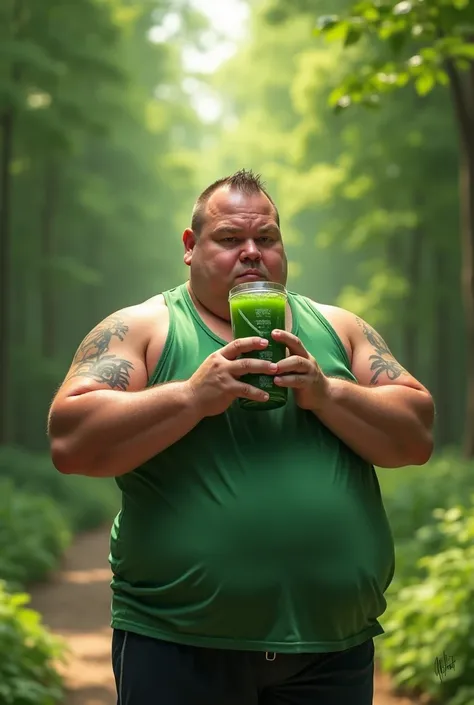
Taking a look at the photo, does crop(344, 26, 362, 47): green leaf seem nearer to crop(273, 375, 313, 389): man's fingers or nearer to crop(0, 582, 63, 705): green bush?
crop(273, 375, 313, 389): man's fingers

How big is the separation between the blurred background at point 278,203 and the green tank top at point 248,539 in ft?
7.65

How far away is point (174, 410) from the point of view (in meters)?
2.43

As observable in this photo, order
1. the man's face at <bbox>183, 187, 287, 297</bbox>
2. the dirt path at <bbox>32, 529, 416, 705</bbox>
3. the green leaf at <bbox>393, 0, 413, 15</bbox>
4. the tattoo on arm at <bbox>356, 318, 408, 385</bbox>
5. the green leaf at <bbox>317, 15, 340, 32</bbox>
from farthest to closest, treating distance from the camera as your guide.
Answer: the dirt path at <bbox>32, 529, 416, 705</bbox>
the green leaf at <bbox>393, 0, 413, 15</bbox>
the green leaf at <bbox>317, 15, 340, 32</bbox>
the tattoo on arm at <bbox>356, 318, 408, 385</bbox>
the man's face at <bbox>183, 187, 287, 297</bbox>

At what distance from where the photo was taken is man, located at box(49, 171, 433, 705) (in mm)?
2469

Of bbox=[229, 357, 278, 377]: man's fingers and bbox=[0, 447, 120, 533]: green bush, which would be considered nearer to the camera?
bbox=[229, 357, 278, 377]: man's fingers

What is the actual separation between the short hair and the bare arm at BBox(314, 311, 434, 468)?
0.60 metres

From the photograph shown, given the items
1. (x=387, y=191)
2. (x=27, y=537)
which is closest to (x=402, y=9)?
(x=27, y=537)

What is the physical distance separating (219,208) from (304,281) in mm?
30811

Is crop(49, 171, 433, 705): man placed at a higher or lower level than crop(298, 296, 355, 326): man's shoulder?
lower

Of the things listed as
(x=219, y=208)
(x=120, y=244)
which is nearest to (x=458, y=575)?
(x=219, y=208)

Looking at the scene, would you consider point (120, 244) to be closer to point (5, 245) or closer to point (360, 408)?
point (5, 245)

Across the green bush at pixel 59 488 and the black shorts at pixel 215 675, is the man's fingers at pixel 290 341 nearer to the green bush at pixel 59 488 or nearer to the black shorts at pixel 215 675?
the black shorts at pixel 215 675

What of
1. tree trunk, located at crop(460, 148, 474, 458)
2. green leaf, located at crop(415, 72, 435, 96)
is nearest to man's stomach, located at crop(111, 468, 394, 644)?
green leaf, located at crop(415, 72, 435, 96)

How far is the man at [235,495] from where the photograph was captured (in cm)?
247
